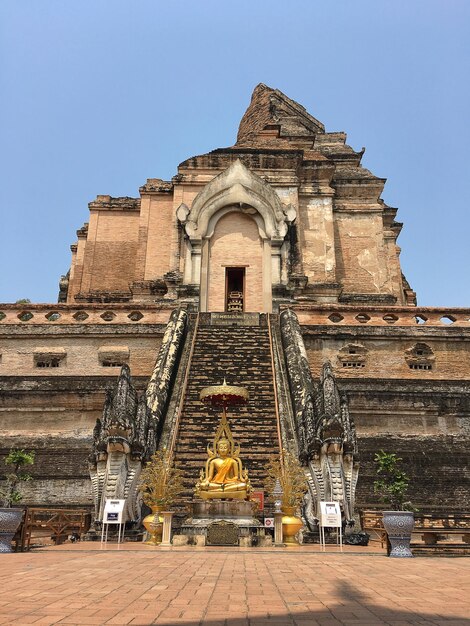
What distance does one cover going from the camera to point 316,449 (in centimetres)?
1134

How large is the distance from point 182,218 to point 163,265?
2.29 metres

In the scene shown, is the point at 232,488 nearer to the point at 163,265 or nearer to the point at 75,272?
the point at 163,265

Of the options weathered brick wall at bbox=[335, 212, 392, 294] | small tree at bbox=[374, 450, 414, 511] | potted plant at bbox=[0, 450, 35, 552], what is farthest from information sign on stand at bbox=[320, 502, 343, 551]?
weathered brick wall at bbox=[335, 212, 392, 294]

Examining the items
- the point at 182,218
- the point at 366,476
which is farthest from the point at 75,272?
the point at 366,476

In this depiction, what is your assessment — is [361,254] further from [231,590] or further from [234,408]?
[231,590]

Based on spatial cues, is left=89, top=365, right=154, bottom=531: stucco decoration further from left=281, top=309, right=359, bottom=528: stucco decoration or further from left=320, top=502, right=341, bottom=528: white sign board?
left=320, top=502, right=341, bottom=528: white sign board

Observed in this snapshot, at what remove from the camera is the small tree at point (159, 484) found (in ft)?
34.8

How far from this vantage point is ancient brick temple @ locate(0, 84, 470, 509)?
1370 cm

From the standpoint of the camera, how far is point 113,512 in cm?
1041

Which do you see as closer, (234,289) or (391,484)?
(391,484)

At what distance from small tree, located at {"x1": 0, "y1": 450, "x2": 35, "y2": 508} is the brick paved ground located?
4.36 meters

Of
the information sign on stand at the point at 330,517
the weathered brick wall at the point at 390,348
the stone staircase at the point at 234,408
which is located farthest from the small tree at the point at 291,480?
the weathered brick wall at the point at 390,348

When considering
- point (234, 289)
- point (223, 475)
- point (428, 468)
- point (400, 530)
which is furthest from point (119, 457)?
point (234, 289)

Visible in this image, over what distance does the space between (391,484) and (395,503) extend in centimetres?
59
